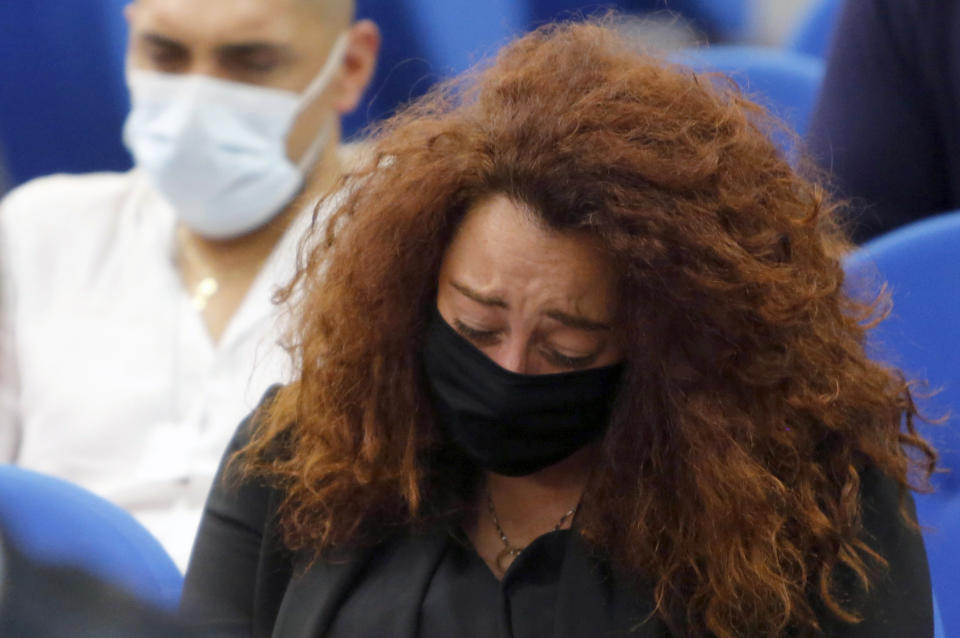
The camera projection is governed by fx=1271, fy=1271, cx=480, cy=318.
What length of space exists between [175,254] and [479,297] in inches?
43.5

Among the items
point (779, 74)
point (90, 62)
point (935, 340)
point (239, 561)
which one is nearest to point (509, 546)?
point (239, 561)

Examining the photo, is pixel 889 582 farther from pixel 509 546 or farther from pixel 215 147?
pixel 215 147

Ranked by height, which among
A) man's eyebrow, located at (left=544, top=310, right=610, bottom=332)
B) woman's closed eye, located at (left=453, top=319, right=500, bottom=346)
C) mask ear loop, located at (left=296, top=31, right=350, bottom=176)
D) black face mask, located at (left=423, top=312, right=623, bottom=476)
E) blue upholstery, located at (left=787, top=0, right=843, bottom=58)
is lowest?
black face mask, located at (left=423, top=312, right=623, bottom=476)

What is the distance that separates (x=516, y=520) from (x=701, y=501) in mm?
231

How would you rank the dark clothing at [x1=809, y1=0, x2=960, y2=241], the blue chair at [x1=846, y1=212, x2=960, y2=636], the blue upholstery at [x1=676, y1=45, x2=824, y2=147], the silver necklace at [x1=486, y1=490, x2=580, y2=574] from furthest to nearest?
1. the blue upholstery at [x1=676, y1=45, x2=824, y2=147]
2. the dark clothing at [x1=809, y1=0, x2=960, y2=241]
3. the blue chair at [x1=846, y1=212, x2=960, y2=636]
4. the silver necklace at [x1=486, y1=490, x2=580, y2=574]

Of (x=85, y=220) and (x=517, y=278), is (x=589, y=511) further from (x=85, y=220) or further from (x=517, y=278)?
(x=85, y=220)

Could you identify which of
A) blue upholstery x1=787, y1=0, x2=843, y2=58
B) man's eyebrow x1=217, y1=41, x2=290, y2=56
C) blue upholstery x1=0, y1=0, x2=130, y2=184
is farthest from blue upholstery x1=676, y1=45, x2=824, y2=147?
blue upholstery x1=0, y1=0, x2=130, y2=184

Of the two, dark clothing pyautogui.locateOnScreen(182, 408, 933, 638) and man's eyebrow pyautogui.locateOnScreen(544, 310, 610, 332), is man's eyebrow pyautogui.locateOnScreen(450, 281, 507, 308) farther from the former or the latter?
dark clothing pyautogui.locateOnScreen(182, 408, 933, 638)

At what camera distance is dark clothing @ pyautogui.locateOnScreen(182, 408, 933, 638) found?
1.37 m

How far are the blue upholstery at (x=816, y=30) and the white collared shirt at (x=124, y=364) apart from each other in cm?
171

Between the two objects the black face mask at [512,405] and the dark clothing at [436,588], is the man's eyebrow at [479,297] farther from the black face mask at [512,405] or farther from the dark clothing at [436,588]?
the dark clothing at [436,588]

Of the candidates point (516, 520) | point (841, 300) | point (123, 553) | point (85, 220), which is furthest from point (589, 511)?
point (85, 220)

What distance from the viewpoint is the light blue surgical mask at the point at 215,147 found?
7.60 feet

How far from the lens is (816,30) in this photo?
3.34 meters
